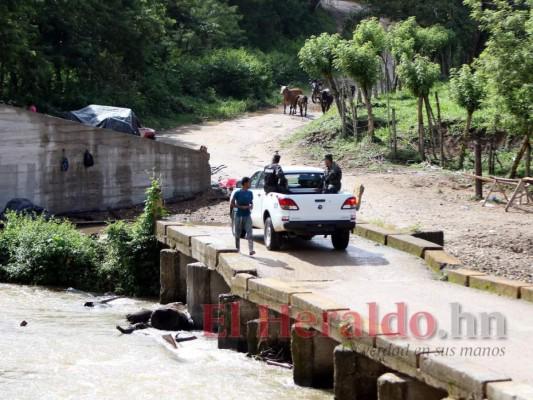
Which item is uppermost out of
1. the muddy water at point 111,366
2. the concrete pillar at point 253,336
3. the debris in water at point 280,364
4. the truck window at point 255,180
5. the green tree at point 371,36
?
the green tree at point 371,36

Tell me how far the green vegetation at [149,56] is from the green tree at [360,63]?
1086 cm

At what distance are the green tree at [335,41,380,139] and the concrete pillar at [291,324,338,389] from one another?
879 inches

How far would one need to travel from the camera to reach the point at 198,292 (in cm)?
2027

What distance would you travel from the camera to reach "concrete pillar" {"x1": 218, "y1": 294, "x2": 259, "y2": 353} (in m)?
17.8

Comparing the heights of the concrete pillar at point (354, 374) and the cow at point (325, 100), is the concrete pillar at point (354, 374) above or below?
below

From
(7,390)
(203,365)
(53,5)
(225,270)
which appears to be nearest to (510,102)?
(225,270)

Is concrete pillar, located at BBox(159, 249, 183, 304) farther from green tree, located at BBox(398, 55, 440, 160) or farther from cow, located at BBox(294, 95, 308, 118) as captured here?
cow, located at BBox(294, 95, 308, 118)

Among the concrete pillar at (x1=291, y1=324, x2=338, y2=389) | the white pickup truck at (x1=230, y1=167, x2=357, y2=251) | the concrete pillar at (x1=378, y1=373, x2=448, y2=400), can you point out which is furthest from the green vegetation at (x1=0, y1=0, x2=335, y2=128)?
the concrete pillar at (x1=378, y1=373, x2=448, y2=400)

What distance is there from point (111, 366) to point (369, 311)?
467cm

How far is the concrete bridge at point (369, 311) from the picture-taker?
480 inches

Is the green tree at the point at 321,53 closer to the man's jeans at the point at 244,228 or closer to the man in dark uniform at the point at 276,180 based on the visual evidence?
the man in dark uniform at the point at 276,180

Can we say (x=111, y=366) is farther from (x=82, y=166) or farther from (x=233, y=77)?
(x=233, y=77)

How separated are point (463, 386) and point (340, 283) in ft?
20.1

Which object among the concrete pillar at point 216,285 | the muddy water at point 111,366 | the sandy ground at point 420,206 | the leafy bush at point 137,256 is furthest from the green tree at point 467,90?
the muddy water at point 111,366
